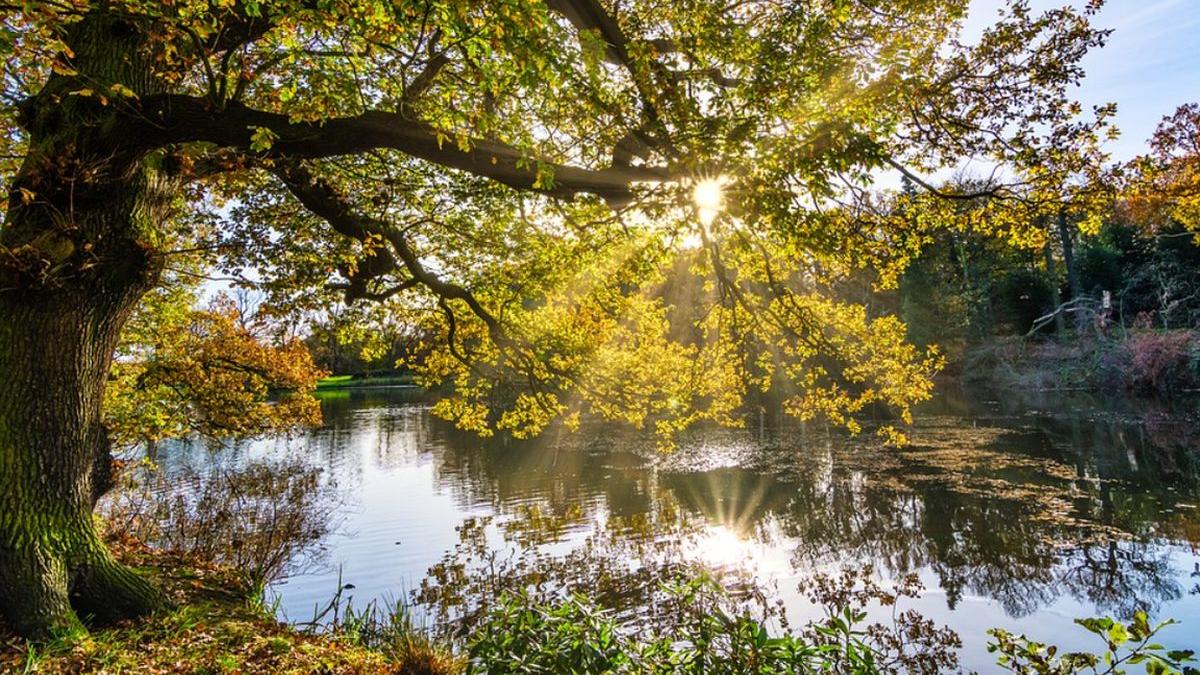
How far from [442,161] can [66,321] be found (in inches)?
132

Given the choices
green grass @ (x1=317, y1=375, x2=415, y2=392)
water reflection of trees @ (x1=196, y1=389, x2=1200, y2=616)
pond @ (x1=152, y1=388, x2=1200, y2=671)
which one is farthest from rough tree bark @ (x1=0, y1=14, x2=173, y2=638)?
green grass @ (x1=317, y1=375, x2=415, y2=392)

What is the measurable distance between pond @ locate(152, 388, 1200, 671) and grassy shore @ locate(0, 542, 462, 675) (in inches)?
105

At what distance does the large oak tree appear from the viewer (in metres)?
4.27

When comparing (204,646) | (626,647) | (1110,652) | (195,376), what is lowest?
(204,646)

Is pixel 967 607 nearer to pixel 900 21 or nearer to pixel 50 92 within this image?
pixel 900 21

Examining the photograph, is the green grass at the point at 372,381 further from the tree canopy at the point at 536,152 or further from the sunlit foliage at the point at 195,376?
the tree canopy at the point at 536,152

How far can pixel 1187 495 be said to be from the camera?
1280cm

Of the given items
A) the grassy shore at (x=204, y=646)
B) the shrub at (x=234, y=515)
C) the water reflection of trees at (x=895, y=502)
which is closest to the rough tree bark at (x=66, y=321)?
the grassy shore at (x=204, y=646)

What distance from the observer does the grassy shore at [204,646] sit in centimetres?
408

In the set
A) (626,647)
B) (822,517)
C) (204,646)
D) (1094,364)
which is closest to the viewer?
(626,647)

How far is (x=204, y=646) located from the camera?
4785 millimetres

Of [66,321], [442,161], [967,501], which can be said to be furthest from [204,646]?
[967,501]

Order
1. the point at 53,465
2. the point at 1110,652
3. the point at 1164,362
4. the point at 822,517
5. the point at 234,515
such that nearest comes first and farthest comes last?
the point at 1110,652, the point at 53,465, the point at 234,515, the point at 822,517, the point at 1164,362

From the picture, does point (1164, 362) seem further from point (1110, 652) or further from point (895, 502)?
point (1110, 652)
